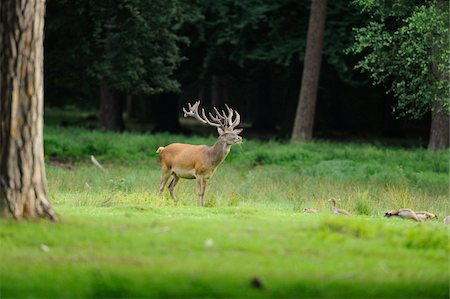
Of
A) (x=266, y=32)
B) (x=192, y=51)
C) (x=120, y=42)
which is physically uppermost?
(x=266, y=32)

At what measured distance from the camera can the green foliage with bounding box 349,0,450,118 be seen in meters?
20.8

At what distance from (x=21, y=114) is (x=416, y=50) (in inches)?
486

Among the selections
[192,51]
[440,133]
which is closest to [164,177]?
[440,133]

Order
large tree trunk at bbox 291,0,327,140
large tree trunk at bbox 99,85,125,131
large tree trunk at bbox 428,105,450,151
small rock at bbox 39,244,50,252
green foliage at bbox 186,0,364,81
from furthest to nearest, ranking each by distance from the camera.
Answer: large tree trunk at bbox 99,85,125,131
green foliage at bbox 186,0,364,81
large tree trunk at bbox 291,0,327,140
large tree trunk at bbox 428,105,450,151
small rock at bbox 39,244,50,252

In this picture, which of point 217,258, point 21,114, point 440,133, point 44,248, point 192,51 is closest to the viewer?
point 217,258

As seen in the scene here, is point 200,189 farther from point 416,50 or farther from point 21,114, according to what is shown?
point 416,50

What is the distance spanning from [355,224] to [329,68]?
2791cm

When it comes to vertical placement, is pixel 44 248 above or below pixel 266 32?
below

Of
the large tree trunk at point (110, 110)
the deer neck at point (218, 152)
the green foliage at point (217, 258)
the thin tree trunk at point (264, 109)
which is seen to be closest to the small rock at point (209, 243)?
the green foliage at point (217, 258)

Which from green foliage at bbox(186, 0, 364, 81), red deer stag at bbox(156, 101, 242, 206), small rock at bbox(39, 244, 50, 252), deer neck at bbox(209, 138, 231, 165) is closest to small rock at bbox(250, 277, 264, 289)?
small rock at bbox(39, 244, 50, 252)

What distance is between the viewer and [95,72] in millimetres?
33969

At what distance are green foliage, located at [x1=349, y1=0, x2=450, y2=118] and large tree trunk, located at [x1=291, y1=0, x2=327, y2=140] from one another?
8290mm

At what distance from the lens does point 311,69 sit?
33000mm

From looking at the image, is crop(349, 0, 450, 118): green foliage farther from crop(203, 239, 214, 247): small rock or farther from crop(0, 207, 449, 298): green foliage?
crop(203, 239, 214, 247): small rock
